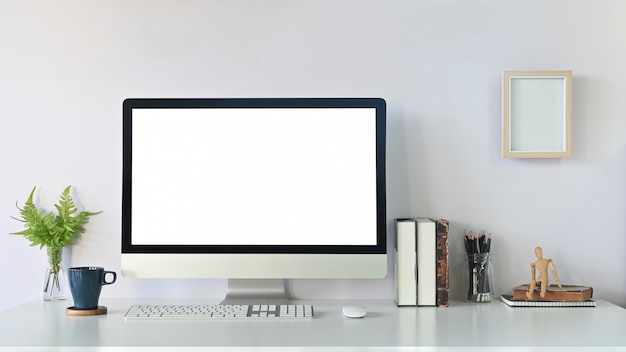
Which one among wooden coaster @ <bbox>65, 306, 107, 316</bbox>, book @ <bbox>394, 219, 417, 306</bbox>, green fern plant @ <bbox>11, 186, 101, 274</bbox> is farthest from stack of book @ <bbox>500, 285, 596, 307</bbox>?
green fern plant @ <bbox>11, 186, 101, 274</bbox>

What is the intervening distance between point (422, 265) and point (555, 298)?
38 cm

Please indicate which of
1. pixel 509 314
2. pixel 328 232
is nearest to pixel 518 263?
pixel 509 314

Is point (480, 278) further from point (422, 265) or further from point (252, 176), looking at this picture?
point (252, 176)

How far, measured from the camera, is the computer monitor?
208cm

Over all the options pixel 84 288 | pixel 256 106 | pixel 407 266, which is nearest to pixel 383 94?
pixel 256 106

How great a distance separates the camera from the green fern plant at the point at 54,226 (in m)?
2.22

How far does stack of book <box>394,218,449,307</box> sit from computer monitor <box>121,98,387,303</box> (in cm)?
8

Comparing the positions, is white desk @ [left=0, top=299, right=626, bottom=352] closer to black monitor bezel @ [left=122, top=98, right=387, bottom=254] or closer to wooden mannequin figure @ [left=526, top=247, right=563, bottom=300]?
wooden mannequin figure @ [left=526, top=247, right=563, bottom=300]

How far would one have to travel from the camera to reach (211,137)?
2102 mm

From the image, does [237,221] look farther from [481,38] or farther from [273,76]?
[481,38]

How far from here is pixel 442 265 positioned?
2.09 metres

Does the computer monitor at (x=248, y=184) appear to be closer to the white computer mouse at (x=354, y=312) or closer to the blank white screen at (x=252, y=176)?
the blank white screen at (x=252, y=176)

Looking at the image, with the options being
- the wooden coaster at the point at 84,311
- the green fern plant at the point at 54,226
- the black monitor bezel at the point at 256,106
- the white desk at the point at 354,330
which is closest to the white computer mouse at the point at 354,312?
the white desk at the point at 354,330

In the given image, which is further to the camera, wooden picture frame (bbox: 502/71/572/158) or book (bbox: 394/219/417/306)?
wooden picture frame (bbox: 502/71/572/158)
